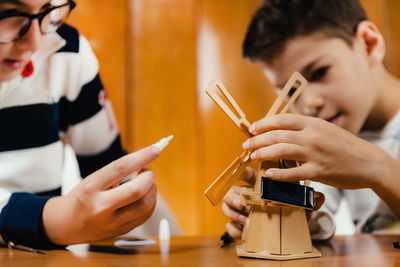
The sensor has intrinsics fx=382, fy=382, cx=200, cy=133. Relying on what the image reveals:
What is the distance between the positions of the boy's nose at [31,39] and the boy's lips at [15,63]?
23 mm

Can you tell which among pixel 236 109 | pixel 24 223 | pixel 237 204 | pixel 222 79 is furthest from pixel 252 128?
pixel 222 79

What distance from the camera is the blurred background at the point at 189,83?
0.98 meters

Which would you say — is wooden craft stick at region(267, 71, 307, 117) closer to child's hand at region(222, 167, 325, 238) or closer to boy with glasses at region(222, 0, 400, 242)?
child's hand at region(222, 167, 325, 238)

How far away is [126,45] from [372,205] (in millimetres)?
724

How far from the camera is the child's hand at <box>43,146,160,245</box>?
47 cm

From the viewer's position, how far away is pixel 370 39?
911mm

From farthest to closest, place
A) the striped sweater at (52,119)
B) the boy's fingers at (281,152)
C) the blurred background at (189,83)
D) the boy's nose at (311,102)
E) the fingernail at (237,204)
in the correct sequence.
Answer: the blurred background at (189,83) < the boy's nose at (311,102) < the striped sweater at (52,119) < the fingernail at (237,204) < the boy's fingers at (281,152)

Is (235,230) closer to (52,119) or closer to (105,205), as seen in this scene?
(105,205)

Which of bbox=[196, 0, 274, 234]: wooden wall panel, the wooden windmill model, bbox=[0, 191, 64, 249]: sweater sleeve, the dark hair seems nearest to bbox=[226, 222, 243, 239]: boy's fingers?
the wooden windmill model

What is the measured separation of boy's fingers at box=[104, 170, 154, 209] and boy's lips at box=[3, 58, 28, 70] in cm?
34

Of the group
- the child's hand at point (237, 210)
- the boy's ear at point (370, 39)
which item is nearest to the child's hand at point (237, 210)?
the child's hand at point (237, 210)

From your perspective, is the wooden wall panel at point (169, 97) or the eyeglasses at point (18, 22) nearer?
the eyeglasses at point (18, 22)

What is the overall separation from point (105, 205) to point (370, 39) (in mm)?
752

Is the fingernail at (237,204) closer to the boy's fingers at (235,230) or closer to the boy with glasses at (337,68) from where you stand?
the boy's fingers at (235,230)
